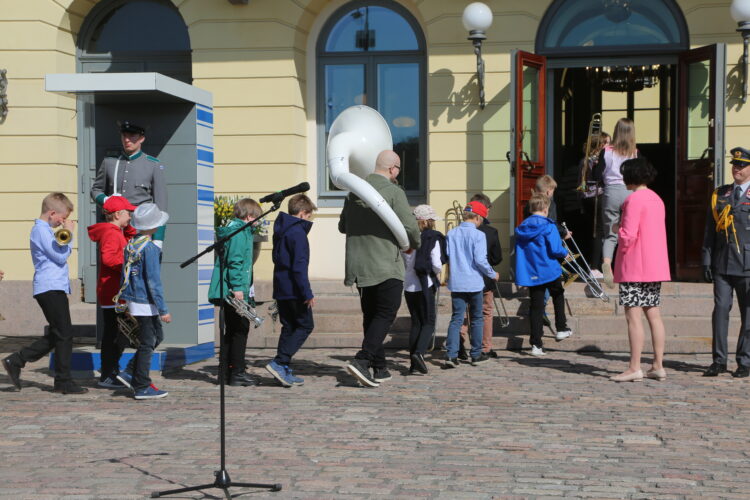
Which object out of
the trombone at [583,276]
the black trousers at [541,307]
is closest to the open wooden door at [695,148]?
the trombone at [583,276]

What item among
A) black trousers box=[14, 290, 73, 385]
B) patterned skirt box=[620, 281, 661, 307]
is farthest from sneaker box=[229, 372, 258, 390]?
patterned skirt box=[620, 281, 661, 307]

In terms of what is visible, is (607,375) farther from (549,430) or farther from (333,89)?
(333,89)

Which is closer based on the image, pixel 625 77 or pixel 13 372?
pixel 13 372

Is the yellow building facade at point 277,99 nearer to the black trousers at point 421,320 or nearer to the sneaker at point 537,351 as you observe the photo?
the sneaker at point 537,351

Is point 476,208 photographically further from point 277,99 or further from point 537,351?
point 277,99

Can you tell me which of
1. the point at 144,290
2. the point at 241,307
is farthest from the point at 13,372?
the point at 241,307

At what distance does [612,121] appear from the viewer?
16672 millimetres

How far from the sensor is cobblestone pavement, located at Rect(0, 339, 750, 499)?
597 centimetres

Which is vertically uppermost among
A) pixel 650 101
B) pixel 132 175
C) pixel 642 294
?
pixel 650 101

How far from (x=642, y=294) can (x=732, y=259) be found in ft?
2.75

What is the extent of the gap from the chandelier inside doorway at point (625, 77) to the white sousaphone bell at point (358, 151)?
7.46m

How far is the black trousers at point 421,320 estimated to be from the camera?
9.91 m

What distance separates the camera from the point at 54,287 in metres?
9.20

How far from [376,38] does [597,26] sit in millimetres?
2768
